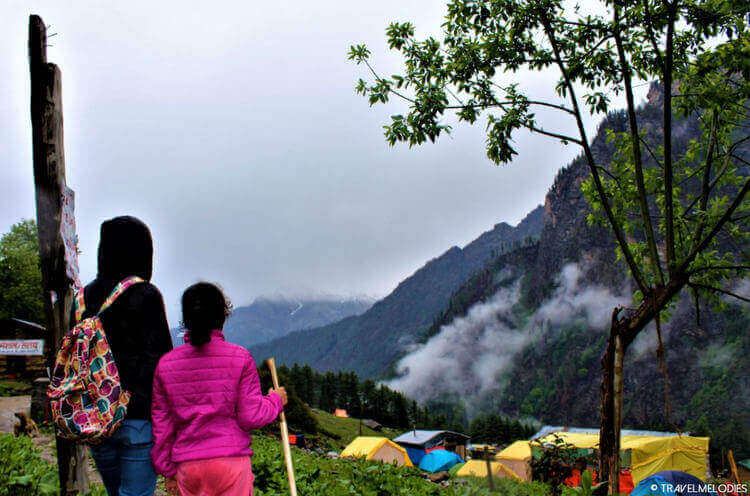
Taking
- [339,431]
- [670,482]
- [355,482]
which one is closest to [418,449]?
[339,431]

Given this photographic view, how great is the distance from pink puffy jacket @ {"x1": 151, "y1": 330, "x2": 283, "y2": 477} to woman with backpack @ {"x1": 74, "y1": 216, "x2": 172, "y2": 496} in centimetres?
10

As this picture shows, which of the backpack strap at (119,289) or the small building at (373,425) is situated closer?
the backpack strap at (119,289)

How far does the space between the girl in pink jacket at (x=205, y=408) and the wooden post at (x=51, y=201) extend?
1662 millimetres

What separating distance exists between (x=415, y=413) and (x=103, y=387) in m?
124

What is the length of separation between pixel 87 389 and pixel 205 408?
763 mm

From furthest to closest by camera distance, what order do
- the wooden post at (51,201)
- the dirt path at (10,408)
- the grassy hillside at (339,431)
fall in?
the grassy hillside at (339,431) < the dirt path at (10,408) < the wooden post at (51,201)

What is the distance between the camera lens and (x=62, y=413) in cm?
361

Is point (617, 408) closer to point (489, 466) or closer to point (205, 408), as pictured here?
point (205, 408)

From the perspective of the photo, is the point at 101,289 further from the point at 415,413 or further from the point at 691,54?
the point at 415,413

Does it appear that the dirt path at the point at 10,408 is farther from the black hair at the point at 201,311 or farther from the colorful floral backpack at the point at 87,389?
the black hair at the point at 201,311

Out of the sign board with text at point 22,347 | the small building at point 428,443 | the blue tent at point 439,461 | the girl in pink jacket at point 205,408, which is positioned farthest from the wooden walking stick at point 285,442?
the small building at point 428,443

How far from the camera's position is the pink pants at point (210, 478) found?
363 cm

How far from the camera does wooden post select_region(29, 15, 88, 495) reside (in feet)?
15.8

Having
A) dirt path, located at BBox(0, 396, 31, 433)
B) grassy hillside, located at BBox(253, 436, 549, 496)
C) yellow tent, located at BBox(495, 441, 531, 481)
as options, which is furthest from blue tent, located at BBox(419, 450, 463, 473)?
grassy hillside, located at BBox(253, 436, 549, 496)
